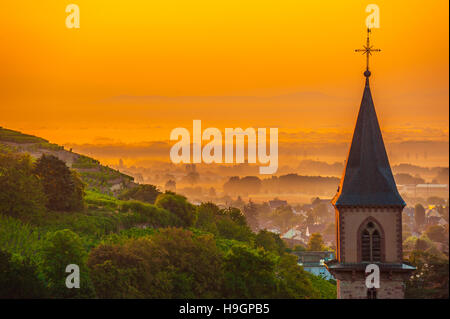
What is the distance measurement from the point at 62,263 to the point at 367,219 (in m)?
17.1

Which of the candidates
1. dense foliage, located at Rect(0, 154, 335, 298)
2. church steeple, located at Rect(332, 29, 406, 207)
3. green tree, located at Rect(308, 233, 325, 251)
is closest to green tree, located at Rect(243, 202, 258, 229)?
green tree, located at Rect(308, 233, 325, 251)

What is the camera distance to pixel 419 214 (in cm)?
8888

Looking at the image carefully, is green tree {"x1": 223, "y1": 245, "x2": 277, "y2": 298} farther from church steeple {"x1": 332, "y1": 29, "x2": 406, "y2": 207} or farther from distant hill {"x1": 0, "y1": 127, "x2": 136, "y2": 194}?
distant hill {"x1": 0, "y1": 127, "x2": 136, "y2": 194}

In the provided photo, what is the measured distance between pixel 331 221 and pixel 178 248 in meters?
102

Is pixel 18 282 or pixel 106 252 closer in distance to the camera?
pixel 18 282

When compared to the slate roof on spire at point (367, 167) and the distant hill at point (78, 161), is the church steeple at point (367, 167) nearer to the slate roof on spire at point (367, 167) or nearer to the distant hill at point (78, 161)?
the slate roof on spire at point (367, 167)

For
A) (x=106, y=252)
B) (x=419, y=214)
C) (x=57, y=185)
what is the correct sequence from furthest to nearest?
(x=419, y=214) → (x=57, y=185) → (x=106, y=252)

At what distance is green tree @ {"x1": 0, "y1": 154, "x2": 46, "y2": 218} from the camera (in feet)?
194

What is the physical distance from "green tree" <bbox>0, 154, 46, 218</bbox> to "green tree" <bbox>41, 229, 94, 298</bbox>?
1056 centimetres

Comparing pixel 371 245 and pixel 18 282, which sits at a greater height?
pixel 371 245

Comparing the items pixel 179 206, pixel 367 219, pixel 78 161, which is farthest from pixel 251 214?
pixel 367 219

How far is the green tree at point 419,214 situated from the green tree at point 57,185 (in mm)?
35450

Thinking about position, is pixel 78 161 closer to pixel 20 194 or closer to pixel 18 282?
pixel 20 194

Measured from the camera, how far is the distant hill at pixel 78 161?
88750mm
